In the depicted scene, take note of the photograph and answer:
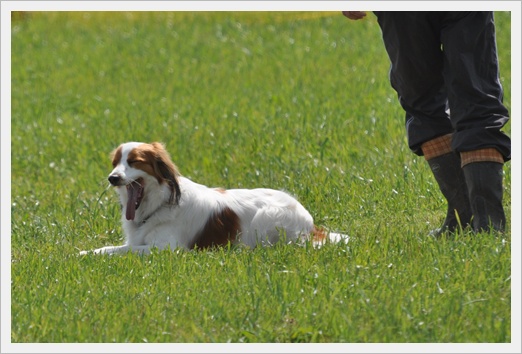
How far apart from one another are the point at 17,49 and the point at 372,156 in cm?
1008

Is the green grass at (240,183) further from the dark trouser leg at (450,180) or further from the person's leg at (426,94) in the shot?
the person's leg at (426,94)

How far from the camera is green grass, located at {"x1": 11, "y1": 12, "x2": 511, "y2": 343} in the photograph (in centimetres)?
542

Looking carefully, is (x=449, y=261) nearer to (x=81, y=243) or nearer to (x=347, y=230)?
(x=347, y=230)

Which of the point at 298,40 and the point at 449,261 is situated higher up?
the point at 298,40

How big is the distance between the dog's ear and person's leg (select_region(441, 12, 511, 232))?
215cm

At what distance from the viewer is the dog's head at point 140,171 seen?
7.32 m

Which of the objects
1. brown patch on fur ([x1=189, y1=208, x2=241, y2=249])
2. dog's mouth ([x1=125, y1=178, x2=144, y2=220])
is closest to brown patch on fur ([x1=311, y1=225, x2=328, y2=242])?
brown patch on fur ([x1=189, y1=208, x2=241, y2=249])

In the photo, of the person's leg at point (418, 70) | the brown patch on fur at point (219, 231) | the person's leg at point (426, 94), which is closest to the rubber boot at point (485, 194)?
the person's leg at point (426, 94)

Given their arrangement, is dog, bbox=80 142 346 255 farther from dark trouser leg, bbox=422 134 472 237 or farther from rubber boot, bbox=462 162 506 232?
rubber boot, bbox=462 162 506 232

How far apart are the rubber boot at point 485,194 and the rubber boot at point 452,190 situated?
0.38 m

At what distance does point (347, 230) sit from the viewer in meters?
7.61

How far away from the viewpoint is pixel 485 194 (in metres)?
6.59

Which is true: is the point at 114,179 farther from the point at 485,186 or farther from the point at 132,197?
the point at 485,186

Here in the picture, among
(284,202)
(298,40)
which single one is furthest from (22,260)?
(298,40)
